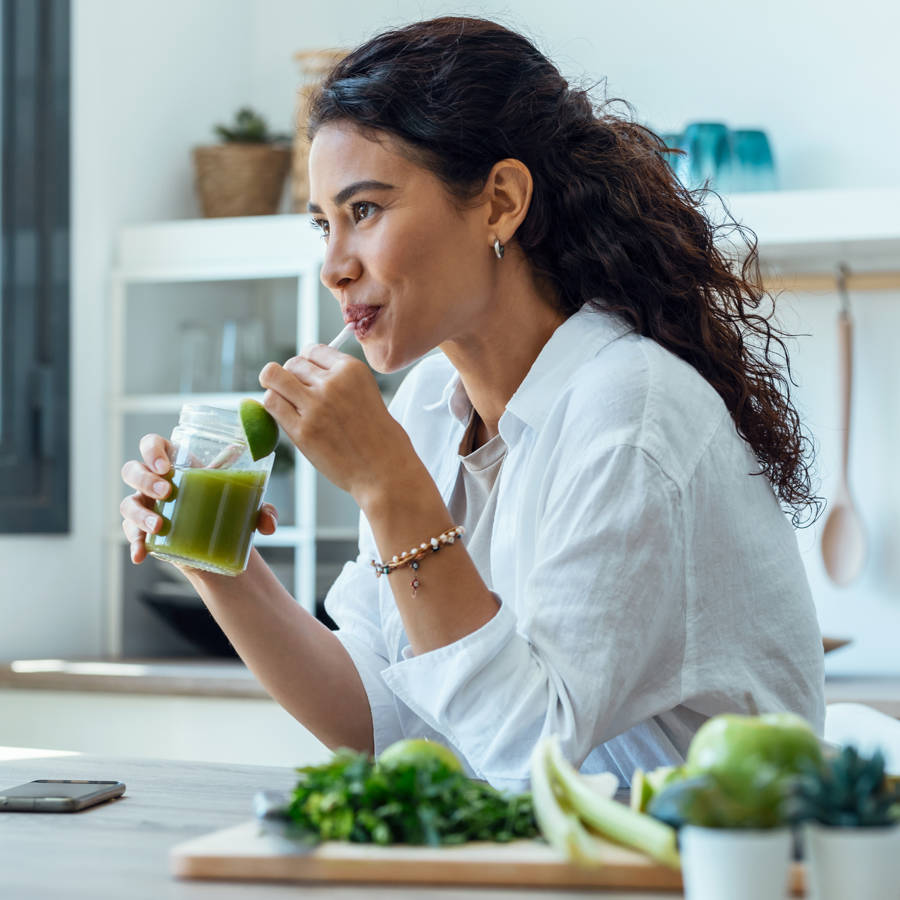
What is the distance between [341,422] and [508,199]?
1.13 ft

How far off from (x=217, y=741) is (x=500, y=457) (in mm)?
1350

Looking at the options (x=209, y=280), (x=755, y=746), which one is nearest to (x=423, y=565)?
(x=755, y=746)

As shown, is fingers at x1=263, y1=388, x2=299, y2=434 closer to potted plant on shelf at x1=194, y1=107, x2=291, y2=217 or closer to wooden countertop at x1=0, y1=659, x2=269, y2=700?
wooden countertop at x1=0, y1=659, x2=269, y2=700

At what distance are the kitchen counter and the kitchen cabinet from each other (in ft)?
5.33

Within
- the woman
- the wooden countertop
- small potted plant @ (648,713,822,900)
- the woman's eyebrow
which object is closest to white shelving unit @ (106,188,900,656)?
the wooden countertop

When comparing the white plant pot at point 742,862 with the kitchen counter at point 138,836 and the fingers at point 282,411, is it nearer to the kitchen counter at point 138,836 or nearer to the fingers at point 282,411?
the kitchen counter at point 138,836

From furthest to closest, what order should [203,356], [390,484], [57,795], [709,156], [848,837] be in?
[203,356], [709,156], [390,484], [57,795], [848,837]

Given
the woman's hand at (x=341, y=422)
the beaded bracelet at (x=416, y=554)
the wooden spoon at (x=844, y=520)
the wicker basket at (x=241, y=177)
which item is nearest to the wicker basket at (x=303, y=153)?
the wicker basket at (x=241, y=177)

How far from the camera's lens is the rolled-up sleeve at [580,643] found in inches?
42.4

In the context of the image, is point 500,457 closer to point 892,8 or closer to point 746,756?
point 746,756

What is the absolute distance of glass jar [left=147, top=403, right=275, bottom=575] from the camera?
3.95ft

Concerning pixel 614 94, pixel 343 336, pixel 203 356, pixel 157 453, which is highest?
pixel 614 94

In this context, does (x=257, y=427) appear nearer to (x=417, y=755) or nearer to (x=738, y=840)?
(x=417, y=755)

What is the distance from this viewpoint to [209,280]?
3.14 metres
